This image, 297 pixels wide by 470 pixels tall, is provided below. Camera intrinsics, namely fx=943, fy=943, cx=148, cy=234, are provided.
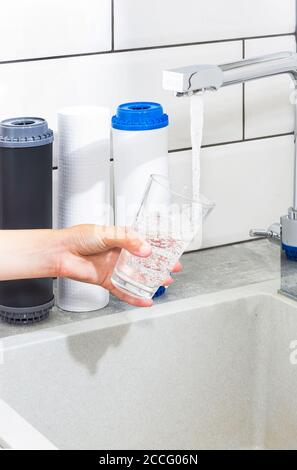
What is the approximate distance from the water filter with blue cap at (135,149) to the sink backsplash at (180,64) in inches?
3.9

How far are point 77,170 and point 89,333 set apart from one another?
203 mm

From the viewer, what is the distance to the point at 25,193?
1.13 m

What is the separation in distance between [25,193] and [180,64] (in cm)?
36

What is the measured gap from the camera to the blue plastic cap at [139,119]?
1.19 m

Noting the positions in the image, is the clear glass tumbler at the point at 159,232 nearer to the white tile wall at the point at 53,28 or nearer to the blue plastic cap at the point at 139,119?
the blue plastic cap at the point at 139,119

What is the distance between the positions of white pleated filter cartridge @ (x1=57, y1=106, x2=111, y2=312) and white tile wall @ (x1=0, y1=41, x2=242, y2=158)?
3.3 inches

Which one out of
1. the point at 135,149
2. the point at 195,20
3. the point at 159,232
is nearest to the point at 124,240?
the point at 159,232

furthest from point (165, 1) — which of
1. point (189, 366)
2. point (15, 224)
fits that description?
point (189, 366)

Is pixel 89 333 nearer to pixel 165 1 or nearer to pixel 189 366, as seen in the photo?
pixel 189 366

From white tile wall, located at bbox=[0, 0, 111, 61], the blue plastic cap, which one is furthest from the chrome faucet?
white tile wall, located at bbox=[0, 0, 111, 61]

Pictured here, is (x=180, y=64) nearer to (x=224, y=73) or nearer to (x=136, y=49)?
(x=136, y=49)

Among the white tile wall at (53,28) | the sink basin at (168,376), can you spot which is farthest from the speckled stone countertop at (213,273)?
the white tile wall at (53,28)

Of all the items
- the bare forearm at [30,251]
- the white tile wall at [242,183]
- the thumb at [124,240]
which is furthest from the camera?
the white tile wall at [242,183]

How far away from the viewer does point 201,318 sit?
1.24 metres
